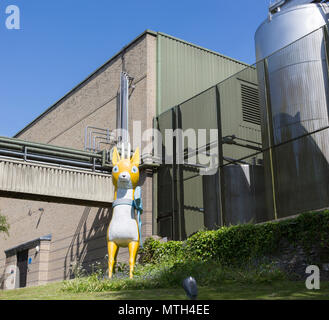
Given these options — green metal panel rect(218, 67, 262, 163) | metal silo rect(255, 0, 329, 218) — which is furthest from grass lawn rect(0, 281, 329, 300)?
green metal panel rect(218, 67, 262, 163)

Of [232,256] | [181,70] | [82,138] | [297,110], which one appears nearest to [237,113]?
[297,110]

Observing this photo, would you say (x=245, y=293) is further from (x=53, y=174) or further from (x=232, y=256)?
(x=53, y=174)

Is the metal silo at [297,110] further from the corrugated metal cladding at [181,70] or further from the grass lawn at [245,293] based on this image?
the corrugated metal cladding at [181,70]

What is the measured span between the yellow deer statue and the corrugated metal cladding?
688 cm

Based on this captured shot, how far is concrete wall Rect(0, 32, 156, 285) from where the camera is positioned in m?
20.7

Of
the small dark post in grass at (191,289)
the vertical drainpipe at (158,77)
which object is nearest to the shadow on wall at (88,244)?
the vertical drainpipe at (158,77)

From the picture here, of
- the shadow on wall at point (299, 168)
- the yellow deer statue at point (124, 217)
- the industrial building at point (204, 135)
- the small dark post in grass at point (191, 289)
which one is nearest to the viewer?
the small dark post in grass at point (191, 289)

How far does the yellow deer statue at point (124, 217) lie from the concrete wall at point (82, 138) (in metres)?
4.90

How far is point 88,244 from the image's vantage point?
22.1 meters

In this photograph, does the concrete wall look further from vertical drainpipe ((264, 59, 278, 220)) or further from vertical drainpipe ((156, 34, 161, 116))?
vertical drainpipe ((264, 59, 278, 220))

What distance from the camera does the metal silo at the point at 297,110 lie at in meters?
13.7
